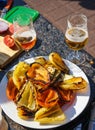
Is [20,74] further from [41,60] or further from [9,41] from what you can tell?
[9,41]

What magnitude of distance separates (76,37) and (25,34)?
245 millimetres

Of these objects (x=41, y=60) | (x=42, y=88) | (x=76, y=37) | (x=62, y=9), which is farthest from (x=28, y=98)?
(x=62, y=9)

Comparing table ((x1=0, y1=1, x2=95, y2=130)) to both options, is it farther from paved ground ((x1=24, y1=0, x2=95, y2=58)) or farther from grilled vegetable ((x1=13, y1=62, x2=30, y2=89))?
paved ground ((x1=24, y1=0, x2=95, y2=58))

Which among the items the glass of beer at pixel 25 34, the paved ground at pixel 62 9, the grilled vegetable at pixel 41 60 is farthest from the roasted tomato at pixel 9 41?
the paved ground at pixel 62 9

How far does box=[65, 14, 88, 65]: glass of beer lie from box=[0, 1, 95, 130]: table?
3 cm

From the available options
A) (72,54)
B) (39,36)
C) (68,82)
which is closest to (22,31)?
(39,36)

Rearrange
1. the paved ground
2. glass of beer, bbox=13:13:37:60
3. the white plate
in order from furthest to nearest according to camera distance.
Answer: the paved ground, glass of beer, bbox=13:13:37:60, the white plate

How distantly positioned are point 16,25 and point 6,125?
1.58 feet

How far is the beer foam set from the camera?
1.21 metres

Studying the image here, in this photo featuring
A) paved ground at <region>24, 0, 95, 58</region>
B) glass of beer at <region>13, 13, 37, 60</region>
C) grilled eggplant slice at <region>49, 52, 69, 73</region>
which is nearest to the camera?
grilled eggplant slice at <region>49, 52, 69, 73</region>

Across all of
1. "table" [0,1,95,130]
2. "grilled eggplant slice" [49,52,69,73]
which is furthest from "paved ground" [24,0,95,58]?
"grilled eggplant slice" [49,52,69,73]

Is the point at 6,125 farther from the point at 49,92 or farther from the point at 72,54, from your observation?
the point at 72,54

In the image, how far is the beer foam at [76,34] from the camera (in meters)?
1.21

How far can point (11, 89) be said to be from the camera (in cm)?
113
